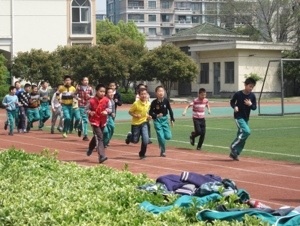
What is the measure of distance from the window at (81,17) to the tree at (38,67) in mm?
9817

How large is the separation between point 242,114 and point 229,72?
137 feet

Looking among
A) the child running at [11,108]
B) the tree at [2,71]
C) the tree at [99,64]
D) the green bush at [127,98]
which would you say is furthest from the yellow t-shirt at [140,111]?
the green bush at [127,98]

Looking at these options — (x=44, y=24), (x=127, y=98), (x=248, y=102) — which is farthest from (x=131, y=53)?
(x=248, y=102)

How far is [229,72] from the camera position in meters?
58.4

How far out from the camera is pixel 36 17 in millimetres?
59562

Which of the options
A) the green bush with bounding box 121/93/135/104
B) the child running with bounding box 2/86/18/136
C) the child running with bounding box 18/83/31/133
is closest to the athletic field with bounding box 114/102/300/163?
the child running with bounding box 18/83/31/133

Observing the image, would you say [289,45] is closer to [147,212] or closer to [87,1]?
[87,1]

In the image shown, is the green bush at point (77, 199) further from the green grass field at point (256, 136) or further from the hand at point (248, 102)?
the green grass field at point (256, 136)

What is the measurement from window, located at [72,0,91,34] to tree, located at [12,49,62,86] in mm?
9817

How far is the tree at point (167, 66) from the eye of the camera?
161ft

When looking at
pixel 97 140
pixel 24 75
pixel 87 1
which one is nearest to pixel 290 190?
pixel 97 140

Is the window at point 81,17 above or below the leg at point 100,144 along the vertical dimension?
above

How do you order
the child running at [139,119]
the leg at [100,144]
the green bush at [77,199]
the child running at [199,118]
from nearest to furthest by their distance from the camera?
1. the green bush at [77,199]
2. the leg at [100,144]
3. the child running at [139,119]
4. the child running at [199,118]

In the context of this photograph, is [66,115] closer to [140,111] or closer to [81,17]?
[140,111]
